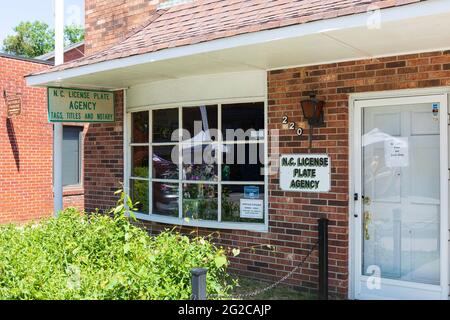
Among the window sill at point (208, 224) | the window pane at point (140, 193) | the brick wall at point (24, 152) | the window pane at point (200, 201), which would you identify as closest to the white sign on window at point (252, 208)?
the window sill at point (208, 224)

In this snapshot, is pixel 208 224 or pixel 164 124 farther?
pixel 164 124

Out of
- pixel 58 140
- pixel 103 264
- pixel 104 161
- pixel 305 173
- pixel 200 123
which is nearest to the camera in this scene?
pixel 103 264

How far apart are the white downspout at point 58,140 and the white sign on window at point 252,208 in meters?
3.40

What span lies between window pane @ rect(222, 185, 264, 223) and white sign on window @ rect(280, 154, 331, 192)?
1.65 ft

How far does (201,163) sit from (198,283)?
156 inches

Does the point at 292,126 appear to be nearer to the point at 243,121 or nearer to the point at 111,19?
the point at 243,121

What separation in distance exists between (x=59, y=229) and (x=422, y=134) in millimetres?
3981

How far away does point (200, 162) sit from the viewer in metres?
7.20

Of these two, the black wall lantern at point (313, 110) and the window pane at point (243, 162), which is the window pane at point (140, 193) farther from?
the black wall lantern at point (313, 110)

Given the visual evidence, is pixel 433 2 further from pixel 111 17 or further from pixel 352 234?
pixel 111 17

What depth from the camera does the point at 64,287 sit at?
3580 millimetres

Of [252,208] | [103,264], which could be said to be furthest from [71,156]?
[103,264]

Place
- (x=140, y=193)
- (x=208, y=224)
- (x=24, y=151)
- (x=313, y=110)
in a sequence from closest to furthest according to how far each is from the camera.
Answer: (x=313, y=110) < (x=208, y=224) < (x=140, y=193) < (x=24, y=151)

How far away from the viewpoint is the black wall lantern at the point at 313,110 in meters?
5.79
